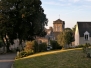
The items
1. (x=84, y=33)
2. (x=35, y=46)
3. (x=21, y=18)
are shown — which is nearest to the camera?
(x=35, y=46)

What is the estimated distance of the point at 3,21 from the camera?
43.2 m

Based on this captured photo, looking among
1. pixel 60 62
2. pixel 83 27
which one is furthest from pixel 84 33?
pixel 60 62

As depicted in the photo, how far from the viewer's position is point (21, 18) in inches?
1746

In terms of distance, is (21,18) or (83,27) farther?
(83,27)

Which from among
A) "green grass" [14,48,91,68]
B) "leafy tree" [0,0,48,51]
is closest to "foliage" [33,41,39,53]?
"leafy tree" [0,0,48,51]

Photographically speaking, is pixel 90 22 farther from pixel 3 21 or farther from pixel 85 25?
pixel 3 21

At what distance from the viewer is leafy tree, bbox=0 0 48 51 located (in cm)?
4303

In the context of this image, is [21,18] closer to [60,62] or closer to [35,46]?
[35,46]

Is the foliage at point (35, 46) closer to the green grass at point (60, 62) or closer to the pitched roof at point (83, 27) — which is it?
the green grass at point (60, 62)

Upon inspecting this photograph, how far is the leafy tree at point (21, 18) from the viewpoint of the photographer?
43031 mm

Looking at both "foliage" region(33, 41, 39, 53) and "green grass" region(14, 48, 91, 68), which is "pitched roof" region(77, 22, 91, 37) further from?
"green grass" region(14, 48, 91, 68)

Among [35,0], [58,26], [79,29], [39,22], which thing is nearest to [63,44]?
[39,22]

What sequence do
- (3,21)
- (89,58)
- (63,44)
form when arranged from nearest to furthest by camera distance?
(89,58), (63,44), (3,21)

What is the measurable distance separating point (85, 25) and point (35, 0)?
2000 centimetres
